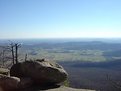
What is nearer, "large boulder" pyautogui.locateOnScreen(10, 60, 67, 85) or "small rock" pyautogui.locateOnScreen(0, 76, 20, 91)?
"small rock" pyautogui.locateOnScreen(0, 76, 20, 91)

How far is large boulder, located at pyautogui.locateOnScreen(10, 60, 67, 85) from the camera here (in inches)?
878

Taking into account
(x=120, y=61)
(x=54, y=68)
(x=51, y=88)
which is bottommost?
(x=120, y=61)

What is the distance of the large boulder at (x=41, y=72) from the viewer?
73.2 ft

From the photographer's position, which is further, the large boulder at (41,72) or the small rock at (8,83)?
the large boulder at (41,72)

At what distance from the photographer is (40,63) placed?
22.9 m

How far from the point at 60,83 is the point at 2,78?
528cm

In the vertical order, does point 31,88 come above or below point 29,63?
below

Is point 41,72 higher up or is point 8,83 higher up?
point 41,72

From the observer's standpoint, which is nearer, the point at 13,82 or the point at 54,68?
the point at 13,82

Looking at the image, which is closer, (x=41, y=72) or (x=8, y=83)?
(x=8, y=83)

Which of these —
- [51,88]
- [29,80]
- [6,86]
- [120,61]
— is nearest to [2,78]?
[6,86]

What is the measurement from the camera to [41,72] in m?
22.3

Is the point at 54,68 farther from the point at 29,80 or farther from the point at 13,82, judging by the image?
the point at 13,82

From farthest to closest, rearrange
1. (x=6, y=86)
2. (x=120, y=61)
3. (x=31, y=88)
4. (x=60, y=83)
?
1. (x=120, y=61)
2. (x=60, y=83)
3. (x=31, y=88)
4. (x=6, y=86)
